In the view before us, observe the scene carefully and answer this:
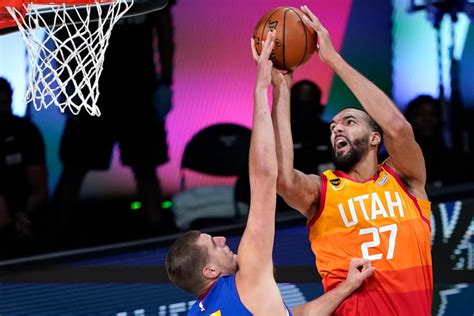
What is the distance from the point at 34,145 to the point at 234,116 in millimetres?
1195

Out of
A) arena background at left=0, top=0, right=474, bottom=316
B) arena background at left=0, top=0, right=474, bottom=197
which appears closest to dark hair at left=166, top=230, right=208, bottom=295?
arena background at left=0, top=0, right=474, bottom=316

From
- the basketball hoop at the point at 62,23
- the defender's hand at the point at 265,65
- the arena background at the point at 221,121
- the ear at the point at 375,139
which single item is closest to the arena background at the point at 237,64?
the arena background at the point at 221,121

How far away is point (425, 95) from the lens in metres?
6.24

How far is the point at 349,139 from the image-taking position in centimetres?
417

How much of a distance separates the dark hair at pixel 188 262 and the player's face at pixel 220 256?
25 millimetres

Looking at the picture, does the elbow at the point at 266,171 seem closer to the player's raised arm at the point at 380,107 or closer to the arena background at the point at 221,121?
the player's raised arm at the point at 380,107

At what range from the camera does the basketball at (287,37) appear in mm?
3879

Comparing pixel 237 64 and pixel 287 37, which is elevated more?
pixel 287 37

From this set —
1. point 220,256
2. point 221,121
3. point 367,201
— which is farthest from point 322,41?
point 221,121

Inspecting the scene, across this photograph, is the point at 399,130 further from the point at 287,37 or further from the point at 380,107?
the point at 287,37

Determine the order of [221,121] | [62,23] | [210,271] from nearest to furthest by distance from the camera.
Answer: [210,271], [62,23], [221,121]

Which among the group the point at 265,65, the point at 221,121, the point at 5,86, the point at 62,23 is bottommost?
→ the point at 221,121

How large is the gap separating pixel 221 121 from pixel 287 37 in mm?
2167

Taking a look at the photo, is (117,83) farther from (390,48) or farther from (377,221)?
(377,221)
